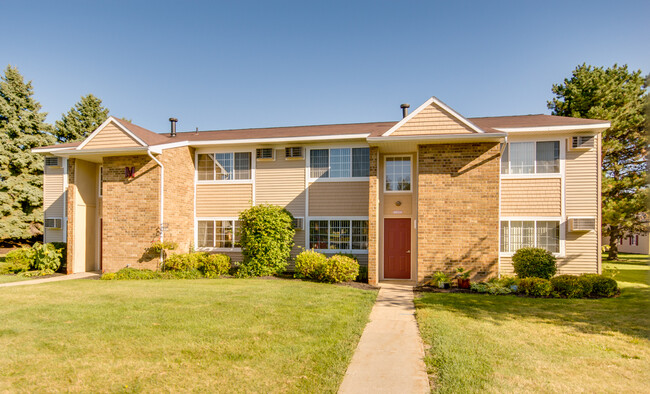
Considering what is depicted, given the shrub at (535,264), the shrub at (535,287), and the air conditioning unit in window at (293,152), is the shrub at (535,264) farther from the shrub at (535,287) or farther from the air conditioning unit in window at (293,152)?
the air conditioning unit in window at (293,152)

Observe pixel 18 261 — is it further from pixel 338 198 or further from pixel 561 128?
pixel 561 128

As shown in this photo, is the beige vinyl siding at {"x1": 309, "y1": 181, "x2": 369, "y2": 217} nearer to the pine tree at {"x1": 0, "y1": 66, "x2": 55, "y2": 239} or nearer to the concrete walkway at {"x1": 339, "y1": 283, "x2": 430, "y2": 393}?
the concrete walkway at {"x1": 339, "y1": 283, "x2": 430, "y2": 393}

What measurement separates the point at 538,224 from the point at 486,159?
345 cm

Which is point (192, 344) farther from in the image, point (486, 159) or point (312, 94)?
point (312, 94)

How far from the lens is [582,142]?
11.3 meters

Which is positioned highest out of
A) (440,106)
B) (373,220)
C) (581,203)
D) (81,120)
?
(81,120)

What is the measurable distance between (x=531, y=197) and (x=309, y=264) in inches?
319

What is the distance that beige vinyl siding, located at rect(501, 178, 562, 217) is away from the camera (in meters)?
11.7

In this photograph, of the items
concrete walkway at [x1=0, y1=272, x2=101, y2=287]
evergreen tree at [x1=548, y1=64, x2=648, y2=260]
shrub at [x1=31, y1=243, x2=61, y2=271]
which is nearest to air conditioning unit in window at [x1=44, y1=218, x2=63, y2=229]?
shrub at [x1=31, y1=243, x2=61, y2=271]

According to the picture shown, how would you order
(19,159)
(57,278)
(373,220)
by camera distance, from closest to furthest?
1. (373,220)
2. (57,278)
3. (19,159)

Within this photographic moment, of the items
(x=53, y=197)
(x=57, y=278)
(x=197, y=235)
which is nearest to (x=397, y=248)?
(x=197, y=235)

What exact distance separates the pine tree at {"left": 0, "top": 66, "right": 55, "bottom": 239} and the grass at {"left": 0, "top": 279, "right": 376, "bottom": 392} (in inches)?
744

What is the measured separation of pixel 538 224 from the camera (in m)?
11.8

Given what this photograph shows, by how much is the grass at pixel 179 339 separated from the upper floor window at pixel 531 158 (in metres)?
7.03
